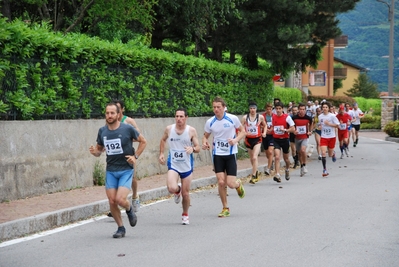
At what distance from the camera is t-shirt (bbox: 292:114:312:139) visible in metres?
20.7

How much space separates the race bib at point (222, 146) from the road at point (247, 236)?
1.01 m

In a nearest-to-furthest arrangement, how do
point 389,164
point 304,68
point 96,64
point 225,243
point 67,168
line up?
1. point 225,243
2. point 67,168
3. point 96,64
4. point 389,164
5. point 304,68

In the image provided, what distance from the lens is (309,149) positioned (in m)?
28.5

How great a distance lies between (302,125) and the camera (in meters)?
20.8

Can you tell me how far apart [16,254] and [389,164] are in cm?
1827

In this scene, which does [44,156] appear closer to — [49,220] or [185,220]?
[49,220]

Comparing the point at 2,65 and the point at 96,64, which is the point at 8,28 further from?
the point at 96,64

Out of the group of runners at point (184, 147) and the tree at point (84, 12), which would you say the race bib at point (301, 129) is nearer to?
the group of runners at point (184, 147)

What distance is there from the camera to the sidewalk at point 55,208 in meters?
10.3

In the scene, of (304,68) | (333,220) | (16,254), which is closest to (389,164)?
(304,68)

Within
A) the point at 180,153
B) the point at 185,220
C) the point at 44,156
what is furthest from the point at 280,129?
the point at 185,220

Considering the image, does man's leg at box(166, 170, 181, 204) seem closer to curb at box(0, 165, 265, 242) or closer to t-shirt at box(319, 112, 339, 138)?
curb at box(0, 165, 265, 242)

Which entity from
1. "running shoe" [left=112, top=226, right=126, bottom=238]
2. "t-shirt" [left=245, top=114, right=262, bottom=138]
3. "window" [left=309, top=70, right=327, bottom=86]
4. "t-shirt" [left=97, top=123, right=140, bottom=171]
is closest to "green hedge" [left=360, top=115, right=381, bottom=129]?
"window" [left=309, top=70, right=327, bottom=86]

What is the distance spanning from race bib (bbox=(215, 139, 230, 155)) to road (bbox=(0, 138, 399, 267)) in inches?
39.7
